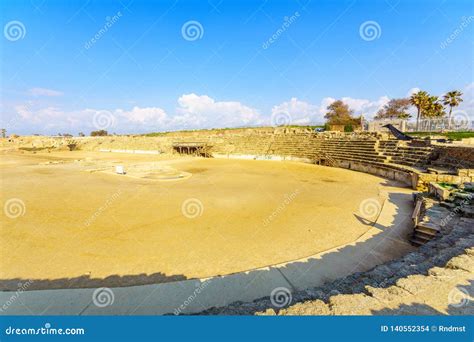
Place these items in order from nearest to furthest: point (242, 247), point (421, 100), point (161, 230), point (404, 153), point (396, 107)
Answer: point (242, 247) → point (161, 230) → point (404, 153) → point (421, 100) → point (396, 107)

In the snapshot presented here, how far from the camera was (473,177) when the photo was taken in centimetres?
1311

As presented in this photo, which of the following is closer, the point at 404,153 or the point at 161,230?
the point at 161,230

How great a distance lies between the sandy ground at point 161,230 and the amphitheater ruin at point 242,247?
5cm

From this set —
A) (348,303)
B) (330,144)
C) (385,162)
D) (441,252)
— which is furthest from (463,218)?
(330,144)

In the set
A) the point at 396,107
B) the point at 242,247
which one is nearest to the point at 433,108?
the point at 396,107

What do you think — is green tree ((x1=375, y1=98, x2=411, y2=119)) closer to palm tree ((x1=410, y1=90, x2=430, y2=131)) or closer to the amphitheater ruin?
palm tree ((x1=410, y1=90, x2=430, y2=131))

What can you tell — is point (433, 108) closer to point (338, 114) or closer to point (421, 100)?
point (421, 100)

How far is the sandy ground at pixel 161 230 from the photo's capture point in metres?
6.42

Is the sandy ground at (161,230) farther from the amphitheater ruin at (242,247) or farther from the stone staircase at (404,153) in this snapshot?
the stone staircase at (404,153)

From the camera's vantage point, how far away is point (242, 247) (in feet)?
25.4

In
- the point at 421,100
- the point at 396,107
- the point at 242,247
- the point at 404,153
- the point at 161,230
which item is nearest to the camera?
the point at 242,247

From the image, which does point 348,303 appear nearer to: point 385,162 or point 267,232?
point 267,232

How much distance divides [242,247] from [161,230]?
352 centimetres

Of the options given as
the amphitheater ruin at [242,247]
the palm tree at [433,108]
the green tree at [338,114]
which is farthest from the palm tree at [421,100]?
the amphitheater ruin at [242,247]
